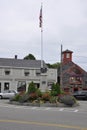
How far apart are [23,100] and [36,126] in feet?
59.3

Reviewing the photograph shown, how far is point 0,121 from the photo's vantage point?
54.5ft

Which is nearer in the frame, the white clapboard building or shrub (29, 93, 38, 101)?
shrub (29, 93, 38, 101)

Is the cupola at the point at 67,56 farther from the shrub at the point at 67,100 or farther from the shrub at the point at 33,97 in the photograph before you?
the shrub at the point at 67,100

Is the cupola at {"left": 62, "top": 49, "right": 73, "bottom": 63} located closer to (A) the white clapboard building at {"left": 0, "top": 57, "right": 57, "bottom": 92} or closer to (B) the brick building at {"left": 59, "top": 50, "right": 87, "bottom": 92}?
(B) the brick building at {"left": 59, "top": 50, "right": 87, "bottom": 92}

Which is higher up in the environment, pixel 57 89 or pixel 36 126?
pixel 57 89

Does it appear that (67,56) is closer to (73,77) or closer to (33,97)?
(73,77)

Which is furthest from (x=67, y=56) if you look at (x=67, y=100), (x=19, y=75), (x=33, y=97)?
(x=67, y=100)

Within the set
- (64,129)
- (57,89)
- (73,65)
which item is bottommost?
(64,129)

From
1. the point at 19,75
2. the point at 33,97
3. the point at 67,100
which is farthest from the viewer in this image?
the point at 19,75

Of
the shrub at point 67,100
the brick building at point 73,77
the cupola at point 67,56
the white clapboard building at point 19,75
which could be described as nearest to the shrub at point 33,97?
the shrub at point 67,100

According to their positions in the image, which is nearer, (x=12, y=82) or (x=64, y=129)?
(x=64, y=129)

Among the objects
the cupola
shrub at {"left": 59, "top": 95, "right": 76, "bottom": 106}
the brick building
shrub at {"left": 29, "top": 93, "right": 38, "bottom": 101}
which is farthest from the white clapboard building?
shrub at {"left": 59, "top": 95, "right": 76, "bottom": 106}

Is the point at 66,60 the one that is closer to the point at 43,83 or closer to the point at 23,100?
the point at 43,83

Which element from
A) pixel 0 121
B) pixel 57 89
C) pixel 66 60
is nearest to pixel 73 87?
pixel 66 60
